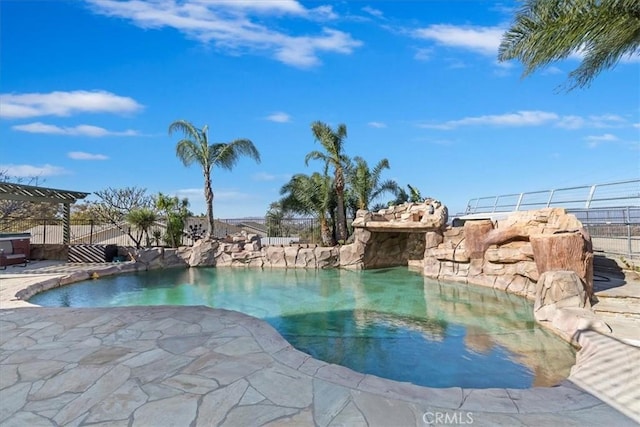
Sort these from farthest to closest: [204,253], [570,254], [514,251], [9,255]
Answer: [204,253] < [9,255] < [514,251] < [570,254]

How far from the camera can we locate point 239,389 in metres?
2.92

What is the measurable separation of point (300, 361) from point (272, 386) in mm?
574

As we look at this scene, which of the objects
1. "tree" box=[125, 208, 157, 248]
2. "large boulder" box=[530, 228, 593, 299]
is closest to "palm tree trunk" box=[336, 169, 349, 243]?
"tree" box=[125, 208, 157, 248]

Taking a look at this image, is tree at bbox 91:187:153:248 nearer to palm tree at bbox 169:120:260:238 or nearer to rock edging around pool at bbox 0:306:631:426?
palm tree at bbox 169:120:260:238

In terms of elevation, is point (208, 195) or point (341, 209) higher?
point (208, 195)

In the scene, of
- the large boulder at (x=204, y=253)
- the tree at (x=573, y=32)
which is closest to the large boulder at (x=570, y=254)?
the tree at (x=573, y=32)

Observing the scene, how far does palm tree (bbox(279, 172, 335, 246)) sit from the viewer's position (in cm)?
1672

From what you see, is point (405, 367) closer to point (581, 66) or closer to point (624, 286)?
point (624, 286)

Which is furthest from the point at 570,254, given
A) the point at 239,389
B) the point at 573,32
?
the point at 239,389

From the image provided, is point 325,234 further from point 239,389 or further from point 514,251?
point 239,389

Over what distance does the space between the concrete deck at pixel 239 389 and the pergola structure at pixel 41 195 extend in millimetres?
10117

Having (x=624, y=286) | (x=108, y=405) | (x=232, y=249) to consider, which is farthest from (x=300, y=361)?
(x=232, y=249)

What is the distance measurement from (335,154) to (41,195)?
38.8 feet

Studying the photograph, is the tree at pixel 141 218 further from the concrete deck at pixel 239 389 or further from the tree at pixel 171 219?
the concrete deck at pixel 239 389
